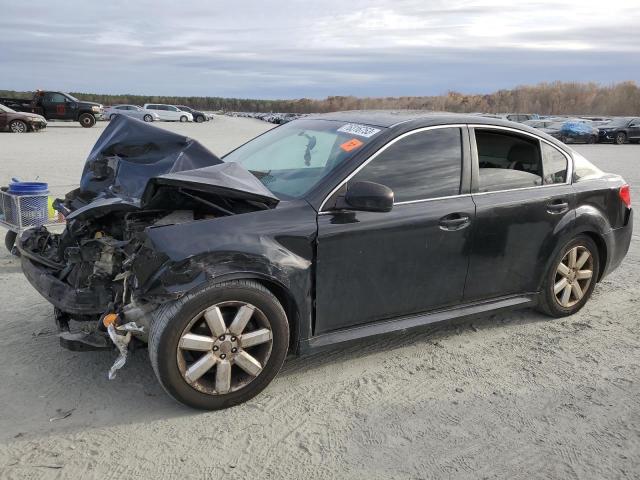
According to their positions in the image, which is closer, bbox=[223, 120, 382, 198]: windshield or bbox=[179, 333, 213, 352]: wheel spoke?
bbox=[179, 333, 213, 352]: wheel spoke

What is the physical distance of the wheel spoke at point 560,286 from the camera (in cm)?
478

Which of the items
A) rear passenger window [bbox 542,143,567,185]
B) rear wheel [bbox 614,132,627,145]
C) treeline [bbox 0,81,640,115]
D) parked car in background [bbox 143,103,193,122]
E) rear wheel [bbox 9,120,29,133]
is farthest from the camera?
treeline [bbox 0,81,640,115]

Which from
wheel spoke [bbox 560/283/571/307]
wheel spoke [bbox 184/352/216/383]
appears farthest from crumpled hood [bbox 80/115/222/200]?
wheel spoke [bbox 560/283/571/307]

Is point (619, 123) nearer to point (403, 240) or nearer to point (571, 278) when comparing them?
point (571, 278)

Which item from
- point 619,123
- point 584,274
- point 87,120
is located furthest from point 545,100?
point 584,274

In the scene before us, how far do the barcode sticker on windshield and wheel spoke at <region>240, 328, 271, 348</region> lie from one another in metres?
1.51

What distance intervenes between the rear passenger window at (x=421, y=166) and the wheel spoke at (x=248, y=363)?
1.28 m

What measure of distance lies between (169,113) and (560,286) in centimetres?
4993

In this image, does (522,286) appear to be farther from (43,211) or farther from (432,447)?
(43,211)

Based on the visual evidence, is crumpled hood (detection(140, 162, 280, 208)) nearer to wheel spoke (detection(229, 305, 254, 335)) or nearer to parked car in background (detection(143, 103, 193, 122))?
wheel spoke (detection(229, 305, 254, 335))

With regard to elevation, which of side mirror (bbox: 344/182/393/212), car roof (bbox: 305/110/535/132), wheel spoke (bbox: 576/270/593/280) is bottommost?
wheel spoke (bbox: 576/270/593/280)

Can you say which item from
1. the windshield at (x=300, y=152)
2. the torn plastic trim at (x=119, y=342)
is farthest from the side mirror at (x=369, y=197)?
the torn plastic trim at (x=119, y=342)

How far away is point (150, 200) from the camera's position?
3.59 meters

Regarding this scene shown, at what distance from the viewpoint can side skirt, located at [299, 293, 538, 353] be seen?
365cm
